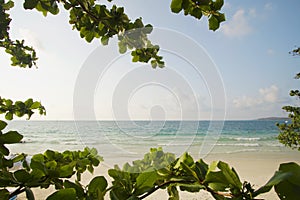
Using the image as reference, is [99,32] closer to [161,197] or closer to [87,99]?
[87,99]

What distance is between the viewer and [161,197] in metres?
8.64

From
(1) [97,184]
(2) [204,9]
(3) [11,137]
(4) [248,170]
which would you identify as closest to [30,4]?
(3) [11,137]

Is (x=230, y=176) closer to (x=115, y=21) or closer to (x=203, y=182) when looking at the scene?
(x=203, y=182)

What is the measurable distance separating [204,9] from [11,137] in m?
0.74

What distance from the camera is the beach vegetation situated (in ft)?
1.43

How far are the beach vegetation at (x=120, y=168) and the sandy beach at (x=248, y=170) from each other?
692cm

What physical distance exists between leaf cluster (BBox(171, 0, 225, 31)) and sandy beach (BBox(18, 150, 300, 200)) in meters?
7.36

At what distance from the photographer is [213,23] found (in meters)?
0.87

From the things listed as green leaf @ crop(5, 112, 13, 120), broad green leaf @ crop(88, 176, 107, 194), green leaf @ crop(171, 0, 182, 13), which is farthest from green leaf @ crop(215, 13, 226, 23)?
green leaf @ crop(5, 112, 13, 120)

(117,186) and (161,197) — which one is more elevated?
(117,186)

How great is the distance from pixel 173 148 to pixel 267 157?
67.8ft

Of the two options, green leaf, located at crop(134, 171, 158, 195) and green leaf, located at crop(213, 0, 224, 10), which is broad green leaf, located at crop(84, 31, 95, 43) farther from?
green leaf, located at crop(134, 171, 158, 195)

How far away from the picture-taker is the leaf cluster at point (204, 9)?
796 mm

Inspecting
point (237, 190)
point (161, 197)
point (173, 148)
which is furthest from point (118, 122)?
point (161, 197)
